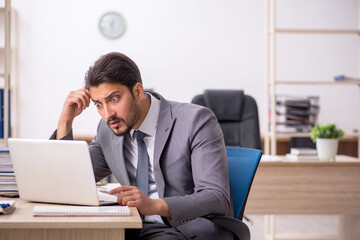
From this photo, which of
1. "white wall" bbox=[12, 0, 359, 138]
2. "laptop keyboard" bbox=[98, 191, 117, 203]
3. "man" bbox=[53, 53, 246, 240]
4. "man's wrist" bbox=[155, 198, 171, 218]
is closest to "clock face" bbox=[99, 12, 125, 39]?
"white wall" bbox=[12, 0, 359, 138]

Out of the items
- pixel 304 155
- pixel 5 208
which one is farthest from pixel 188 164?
pixel 304 155

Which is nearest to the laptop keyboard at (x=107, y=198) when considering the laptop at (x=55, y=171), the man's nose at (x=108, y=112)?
the laptop at (x=55, y=171)

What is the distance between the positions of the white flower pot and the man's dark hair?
2081 mm

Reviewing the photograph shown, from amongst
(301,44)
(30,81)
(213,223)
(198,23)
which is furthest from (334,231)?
(30,81)

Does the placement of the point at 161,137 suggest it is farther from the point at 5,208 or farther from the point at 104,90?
the point at 5,208

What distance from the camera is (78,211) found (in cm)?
141

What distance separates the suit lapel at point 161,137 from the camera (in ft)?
6.02

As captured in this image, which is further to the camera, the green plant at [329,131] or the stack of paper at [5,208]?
the green plant at [329,131]

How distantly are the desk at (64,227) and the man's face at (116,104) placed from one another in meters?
0.45

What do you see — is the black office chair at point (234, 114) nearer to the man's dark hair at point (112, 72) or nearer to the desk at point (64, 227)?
the man's dark hair at point (112, 72)

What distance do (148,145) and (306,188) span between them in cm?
183

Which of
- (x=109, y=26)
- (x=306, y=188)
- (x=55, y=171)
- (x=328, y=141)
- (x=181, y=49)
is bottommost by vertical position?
(x=306, y=188)

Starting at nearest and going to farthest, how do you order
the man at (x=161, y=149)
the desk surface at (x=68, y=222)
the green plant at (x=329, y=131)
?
the desk surface at (x=68, y=222)
the man at (x=161, y=149)
the green plant at (x=329, y=131)

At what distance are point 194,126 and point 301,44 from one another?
15.0 ft
